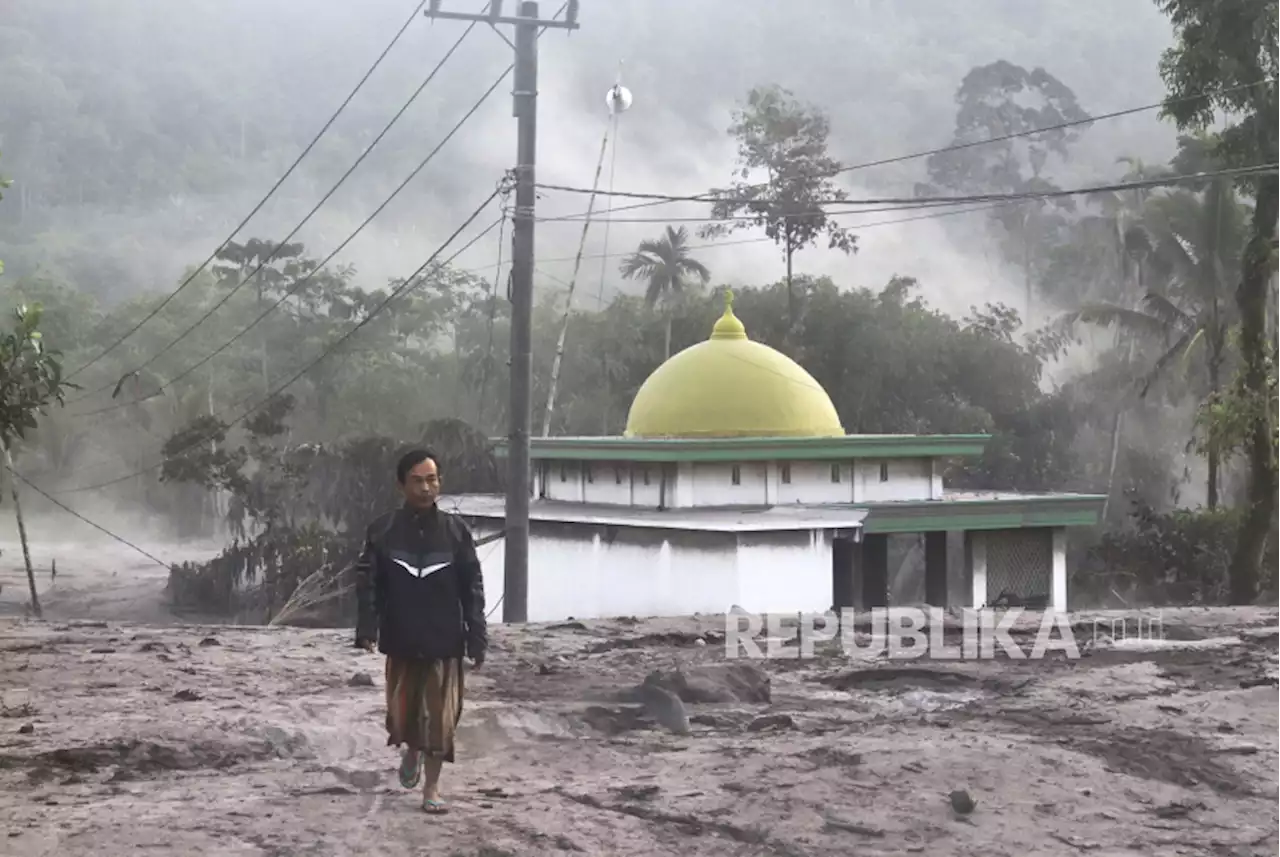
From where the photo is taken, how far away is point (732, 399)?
22.7m

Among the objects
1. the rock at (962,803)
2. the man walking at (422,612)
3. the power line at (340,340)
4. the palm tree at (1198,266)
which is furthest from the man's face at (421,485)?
the palm tree at (1198,266)

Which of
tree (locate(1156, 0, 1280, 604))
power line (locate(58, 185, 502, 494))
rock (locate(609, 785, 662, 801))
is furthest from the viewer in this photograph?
power line (locate(58, 185, 502, 494))

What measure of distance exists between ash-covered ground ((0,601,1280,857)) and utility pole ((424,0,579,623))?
5.41 m

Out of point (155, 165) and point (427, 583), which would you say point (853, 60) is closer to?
point (155, 165)

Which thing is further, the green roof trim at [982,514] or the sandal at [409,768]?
the green roof trim at [982,514]

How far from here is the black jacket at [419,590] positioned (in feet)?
20.4

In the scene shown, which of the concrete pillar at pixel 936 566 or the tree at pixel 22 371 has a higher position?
the tree at pixel 22 371

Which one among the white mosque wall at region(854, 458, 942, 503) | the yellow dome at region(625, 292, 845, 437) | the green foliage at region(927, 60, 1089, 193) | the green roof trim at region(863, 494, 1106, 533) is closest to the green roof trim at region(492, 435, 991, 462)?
the white mosque wall at region(854, 458, 942, 503)

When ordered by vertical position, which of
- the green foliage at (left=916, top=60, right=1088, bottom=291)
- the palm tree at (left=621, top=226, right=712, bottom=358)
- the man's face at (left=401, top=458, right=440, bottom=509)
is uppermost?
the green foliage at (left=916, top=60, right=1088, bottom=291)

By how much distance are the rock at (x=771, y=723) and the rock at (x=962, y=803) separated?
2035 mm

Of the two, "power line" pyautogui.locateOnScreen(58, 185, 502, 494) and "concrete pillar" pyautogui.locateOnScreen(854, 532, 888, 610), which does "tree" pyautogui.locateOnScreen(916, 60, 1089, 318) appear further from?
"concrete pillar" pyautogui.locateOnScreen(854, 532, 888, 610)

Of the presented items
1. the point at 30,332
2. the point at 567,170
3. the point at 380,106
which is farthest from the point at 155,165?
the point at 30,332

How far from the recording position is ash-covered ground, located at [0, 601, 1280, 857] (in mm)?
6152

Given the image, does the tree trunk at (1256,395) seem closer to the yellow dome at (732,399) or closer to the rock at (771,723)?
the yellow dome at (732,399)
